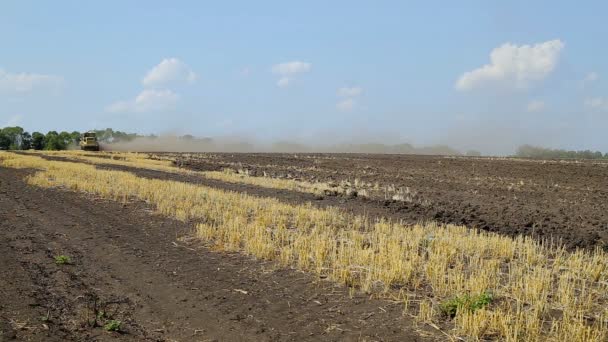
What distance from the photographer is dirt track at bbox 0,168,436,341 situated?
732 cm

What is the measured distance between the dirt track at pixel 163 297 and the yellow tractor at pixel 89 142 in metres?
66.9

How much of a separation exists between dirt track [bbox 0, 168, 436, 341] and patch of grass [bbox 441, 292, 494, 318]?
0.64 m

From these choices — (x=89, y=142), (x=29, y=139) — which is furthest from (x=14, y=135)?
(x=89, y=142)

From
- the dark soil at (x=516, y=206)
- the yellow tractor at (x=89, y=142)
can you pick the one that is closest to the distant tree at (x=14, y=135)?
the yellow tractor at (x=89, y=142)

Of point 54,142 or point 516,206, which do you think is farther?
point 54,142

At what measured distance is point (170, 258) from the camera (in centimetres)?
1145

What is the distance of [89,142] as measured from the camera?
251 ft

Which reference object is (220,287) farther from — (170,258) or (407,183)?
(407,183)

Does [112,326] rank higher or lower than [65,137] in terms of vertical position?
lower

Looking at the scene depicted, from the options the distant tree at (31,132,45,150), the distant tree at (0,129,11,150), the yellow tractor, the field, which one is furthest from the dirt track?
the distant tree at (0,129,11,150)

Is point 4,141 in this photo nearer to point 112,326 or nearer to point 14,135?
point 14,135

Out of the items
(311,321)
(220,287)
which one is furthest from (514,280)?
(220,287)

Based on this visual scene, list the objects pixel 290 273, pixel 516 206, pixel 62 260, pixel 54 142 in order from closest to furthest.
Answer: pixel 290 273 < pixel 62 260 < pixel 516 206 < pixel 54 142

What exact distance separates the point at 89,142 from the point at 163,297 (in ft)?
243
